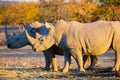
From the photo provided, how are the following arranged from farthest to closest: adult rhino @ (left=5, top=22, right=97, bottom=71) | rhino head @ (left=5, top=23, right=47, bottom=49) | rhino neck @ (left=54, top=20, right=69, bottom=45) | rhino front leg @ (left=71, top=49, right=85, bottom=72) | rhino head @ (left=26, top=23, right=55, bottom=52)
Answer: rhino head @ (left=5, top=23, right=47, bottom=49)
adult rhino @ (left=5, top=22, right=97, bottom=71)
rhino neck @ (left=54, top=20, right=69, bottom=45)
rhino head @ (left=26, top=23, right=55, bottom=52)
rhino front leg @ (left=71, top=49, right=85, bottom=72)

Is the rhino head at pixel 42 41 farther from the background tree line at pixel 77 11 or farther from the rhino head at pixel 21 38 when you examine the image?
the background tree line at pixel 77 11

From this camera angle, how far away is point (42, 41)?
1546 cm

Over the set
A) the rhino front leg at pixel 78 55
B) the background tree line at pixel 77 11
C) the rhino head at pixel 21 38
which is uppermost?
the rhino head at pixel 21 38

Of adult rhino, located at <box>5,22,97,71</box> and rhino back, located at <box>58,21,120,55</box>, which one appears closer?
rhino back, located at <box>58,21,120,55</box>

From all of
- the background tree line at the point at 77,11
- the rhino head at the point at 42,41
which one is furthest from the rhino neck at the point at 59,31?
the background tree line at the point at 77,11

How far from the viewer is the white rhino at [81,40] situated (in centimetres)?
1528

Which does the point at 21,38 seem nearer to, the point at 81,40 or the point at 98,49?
the point at 81,40

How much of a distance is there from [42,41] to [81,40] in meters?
1.30

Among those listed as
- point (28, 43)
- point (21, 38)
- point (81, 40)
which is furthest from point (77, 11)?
point (81, 40)

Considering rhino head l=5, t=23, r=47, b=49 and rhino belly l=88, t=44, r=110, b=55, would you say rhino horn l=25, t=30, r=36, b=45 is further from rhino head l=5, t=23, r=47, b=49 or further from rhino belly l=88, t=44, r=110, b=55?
rhino belly l=88, t=44, r=110, b=55

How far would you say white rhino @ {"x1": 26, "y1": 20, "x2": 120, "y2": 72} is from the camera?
602 inches

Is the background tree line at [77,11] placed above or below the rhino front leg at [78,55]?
below

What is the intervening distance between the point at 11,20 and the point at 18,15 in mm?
1551

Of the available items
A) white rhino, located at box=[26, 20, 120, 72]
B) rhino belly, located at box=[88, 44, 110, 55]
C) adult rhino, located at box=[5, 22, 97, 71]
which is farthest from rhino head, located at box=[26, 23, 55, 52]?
rhino belly, located at box=[88, 44, 110, 55]
